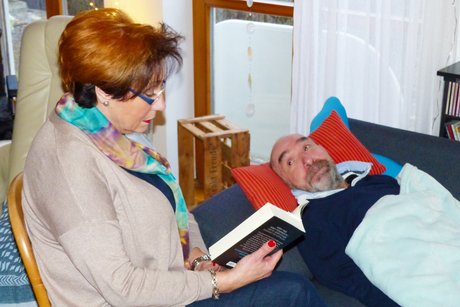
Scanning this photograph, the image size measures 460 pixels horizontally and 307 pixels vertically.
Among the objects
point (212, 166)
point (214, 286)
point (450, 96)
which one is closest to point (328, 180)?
point (450, 96)

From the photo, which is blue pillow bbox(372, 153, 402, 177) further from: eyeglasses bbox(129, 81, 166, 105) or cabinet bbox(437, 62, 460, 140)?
eyeglasses bbox(129, 81, 166, 105)

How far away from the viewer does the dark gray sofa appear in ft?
7.73

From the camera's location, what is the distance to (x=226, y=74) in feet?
13.3

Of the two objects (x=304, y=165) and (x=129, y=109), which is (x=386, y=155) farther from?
(x=129, y=109)

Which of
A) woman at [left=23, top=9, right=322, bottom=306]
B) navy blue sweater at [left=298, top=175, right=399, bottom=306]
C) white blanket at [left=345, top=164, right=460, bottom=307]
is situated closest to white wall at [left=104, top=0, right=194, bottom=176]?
navy blue sweater at [left=298, top=175, right=399, bottom=306]

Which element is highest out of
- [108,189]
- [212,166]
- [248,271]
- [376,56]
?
[376,56]

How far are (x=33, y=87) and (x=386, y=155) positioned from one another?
1399mm

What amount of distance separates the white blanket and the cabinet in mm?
561

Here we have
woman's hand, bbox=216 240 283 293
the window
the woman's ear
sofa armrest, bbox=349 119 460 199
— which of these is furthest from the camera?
the window

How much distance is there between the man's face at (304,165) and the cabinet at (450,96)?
2.08 feet

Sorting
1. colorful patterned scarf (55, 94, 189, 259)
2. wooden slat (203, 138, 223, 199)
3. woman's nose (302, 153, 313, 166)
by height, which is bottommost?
wooden slat (203, 138, 223, 199)

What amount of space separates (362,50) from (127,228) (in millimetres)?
1775

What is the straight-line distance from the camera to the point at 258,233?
5.51 ft

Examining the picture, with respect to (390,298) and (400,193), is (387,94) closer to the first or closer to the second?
(400,193)
